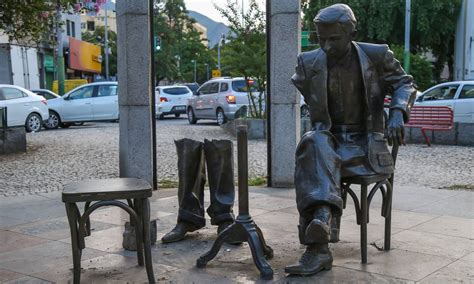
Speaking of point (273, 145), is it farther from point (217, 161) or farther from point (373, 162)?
point (373, 162)

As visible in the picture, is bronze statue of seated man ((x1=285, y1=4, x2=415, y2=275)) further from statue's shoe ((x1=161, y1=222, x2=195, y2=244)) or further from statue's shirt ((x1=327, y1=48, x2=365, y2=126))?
statue's shoe ((x1=161, y1=222, x2=195, y2=244))

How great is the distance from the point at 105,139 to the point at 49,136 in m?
2.16

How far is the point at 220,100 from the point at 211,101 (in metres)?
0.54

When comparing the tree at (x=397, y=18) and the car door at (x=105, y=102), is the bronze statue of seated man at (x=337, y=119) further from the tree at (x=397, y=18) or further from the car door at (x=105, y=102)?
the tree at (x=397, y=18)

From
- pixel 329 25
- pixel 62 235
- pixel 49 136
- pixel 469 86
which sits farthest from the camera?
pixel 49 136

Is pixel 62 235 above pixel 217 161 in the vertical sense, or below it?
below

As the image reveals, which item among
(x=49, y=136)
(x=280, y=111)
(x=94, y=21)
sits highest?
(x=94, y=21)

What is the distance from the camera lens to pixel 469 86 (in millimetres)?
15477

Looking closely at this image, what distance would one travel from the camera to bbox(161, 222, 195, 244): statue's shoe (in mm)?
5044

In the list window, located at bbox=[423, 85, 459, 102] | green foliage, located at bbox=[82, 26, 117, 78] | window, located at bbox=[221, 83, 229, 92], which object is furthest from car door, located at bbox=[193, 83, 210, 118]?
green foliage, located at bbox=[82, 26, 117, 78]

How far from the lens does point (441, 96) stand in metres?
16.1

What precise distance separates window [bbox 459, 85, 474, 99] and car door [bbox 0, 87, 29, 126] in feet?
38.8

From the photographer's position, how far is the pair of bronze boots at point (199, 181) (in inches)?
199

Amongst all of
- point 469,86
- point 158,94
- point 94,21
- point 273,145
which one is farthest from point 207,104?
point 94,21
